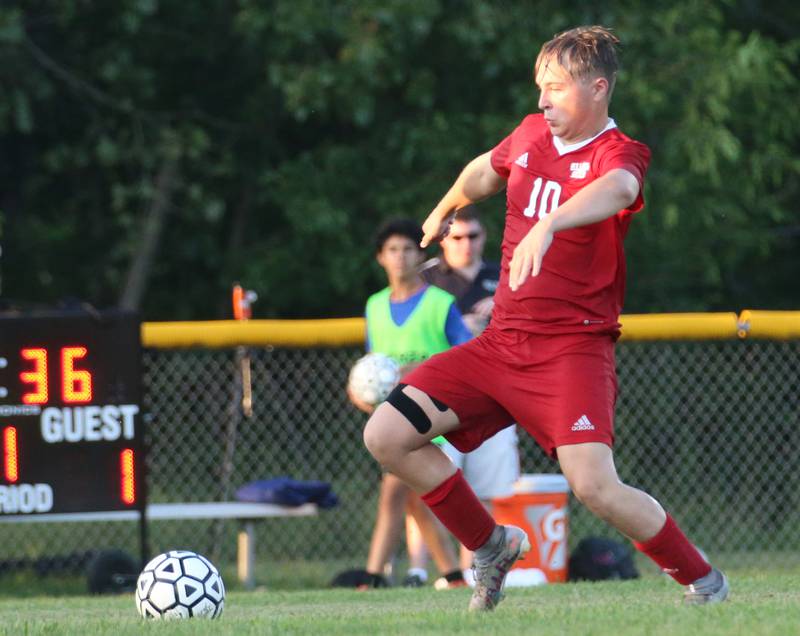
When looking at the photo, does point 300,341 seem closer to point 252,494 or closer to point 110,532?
point 252,494

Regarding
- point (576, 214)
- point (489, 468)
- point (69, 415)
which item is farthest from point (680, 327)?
point (576, 214)

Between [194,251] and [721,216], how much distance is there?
4523mm

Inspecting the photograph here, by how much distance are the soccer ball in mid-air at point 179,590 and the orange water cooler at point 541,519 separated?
307cm

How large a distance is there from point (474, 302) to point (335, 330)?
96 centimetres

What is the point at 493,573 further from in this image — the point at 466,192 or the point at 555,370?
the point at 466,192

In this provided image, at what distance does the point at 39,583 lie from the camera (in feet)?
32.8

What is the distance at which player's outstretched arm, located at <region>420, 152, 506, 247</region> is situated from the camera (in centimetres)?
622

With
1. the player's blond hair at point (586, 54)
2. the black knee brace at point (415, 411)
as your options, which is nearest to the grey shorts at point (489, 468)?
the black knee brace at point (415, 411)

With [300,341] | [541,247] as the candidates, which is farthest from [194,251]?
[541,247]

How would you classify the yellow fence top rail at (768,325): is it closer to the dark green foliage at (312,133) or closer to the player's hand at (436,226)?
the dark green foliage at (312,133)

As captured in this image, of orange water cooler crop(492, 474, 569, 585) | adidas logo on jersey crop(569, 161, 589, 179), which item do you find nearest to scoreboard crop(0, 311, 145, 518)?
orange water cooler crop(492, 474, 569, 585)

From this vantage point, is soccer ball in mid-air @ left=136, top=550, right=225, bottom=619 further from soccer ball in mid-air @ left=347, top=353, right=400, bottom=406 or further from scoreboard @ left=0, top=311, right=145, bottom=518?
scoreboard @ left=0, top=311, right=145, bottom=518

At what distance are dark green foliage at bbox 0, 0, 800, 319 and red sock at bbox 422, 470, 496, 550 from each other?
7.03m

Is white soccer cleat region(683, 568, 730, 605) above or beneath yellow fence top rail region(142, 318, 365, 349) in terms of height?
beneath
